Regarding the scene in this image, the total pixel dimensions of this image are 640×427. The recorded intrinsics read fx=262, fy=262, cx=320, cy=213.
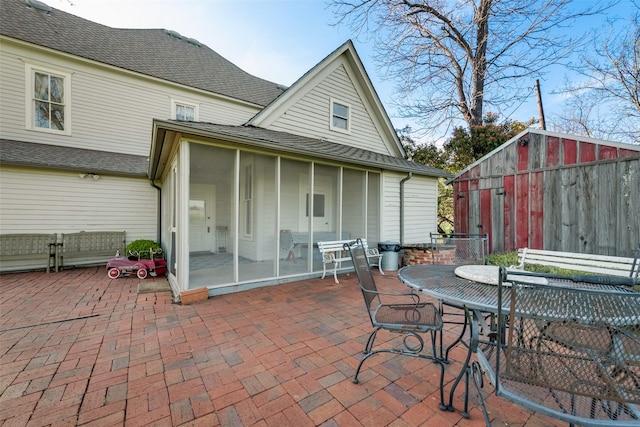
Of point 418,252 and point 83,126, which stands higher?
point 83,126

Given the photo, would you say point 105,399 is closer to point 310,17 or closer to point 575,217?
point 575,217

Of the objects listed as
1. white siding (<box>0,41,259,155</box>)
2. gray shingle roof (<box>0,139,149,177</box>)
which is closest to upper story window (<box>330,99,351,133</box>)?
white siding (<box>0,41,259,155</box>)

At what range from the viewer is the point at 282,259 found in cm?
659

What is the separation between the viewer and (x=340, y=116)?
28.5ft

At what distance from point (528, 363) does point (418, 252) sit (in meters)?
6.16

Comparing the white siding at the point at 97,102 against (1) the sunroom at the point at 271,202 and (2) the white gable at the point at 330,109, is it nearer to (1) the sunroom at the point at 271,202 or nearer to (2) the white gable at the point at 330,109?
(1) the sunroom at the point at 271,202

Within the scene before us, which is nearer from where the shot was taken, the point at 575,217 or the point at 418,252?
the point at 575,217

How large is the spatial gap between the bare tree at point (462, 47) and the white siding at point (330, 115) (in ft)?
9.78

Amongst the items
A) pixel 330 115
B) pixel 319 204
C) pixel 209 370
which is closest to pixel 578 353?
pixel 209 370

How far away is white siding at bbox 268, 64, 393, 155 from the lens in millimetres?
7645

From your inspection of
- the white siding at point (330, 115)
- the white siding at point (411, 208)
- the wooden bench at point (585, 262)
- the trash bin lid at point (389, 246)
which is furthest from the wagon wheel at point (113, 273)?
the wooden bench at point (585, 262)

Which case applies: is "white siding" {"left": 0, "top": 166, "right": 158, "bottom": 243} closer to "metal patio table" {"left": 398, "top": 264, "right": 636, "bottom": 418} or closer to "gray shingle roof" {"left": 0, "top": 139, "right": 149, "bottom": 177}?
"gray shingle roof" {"left": 0, "top": 139, "right": 149, "bottom": 177}

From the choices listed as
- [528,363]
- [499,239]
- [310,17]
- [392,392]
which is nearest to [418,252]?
[499,239]

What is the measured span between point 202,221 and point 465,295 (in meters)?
7.19
